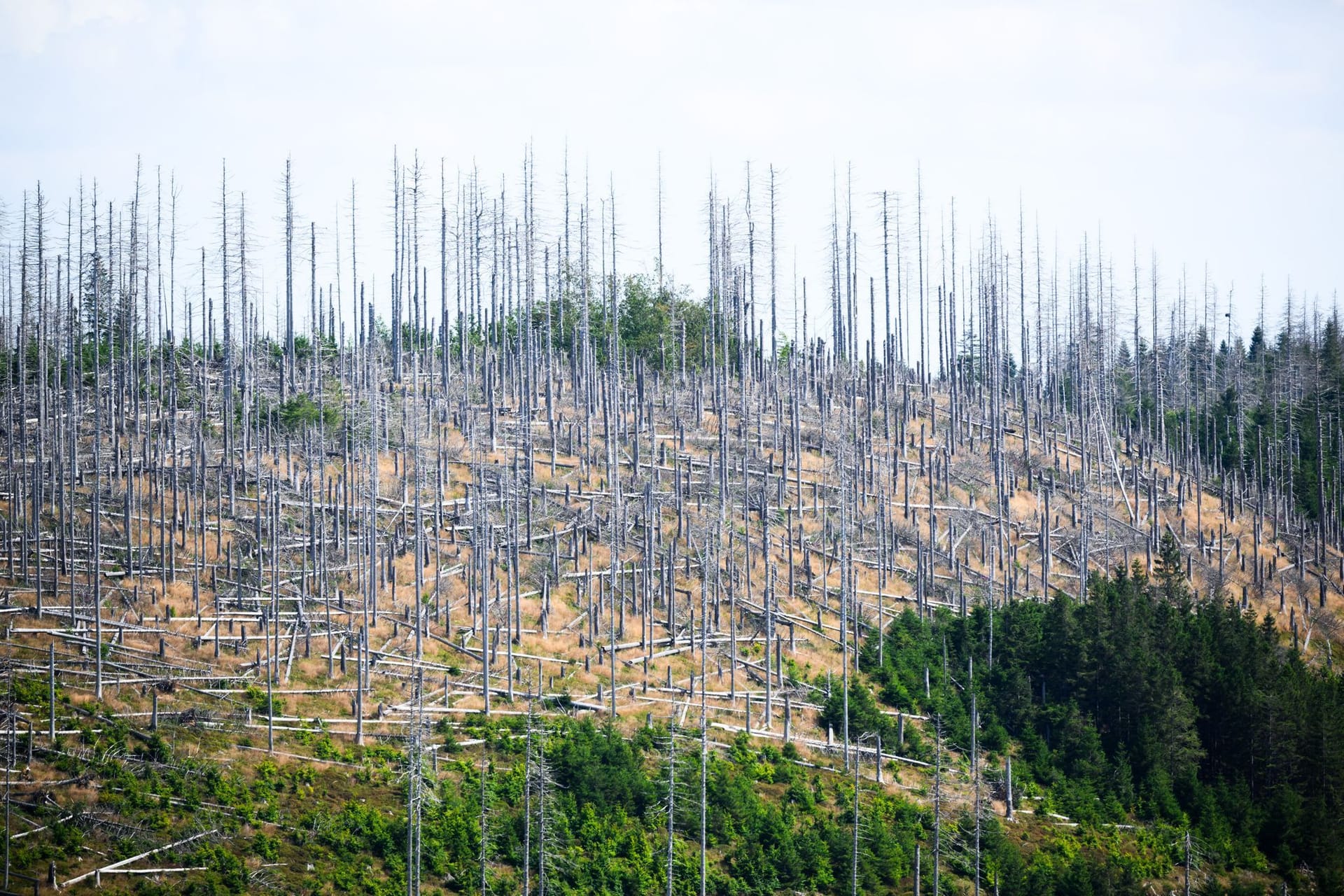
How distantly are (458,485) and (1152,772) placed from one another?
33.5 m

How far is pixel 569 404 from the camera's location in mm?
80875

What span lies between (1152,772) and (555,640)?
26.4 metres

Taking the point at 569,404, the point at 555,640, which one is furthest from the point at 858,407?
the point at 555,640

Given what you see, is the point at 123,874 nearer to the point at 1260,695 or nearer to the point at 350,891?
the point at 350,891

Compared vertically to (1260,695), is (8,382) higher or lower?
higher

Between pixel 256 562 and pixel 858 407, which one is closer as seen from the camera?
pixel 256 562

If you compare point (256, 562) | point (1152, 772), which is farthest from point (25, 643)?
point (1152, 772)

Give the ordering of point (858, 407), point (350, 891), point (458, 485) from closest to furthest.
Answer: point (350, 891)
point (458, 485)
point (858, 407)

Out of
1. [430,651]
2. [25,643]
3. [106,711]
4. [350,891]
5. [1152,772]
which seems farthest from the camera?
[1152,772]

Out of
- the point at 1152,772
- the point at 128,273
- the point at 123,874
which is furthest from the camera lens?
the point at 128,273

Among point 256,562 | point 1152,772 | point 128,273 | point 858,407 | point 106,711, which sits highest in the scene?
point 128,273

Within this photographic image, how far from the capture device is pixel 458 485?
66812mm

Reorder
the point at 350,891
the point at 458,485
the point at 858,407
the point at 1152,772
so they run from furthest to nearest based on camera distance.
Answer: the point at 858,407 < the point at 458,485 < the point at 1152,772 < the point at 350,891

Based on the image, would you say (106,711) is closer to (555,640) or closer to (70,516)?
(70,516)
